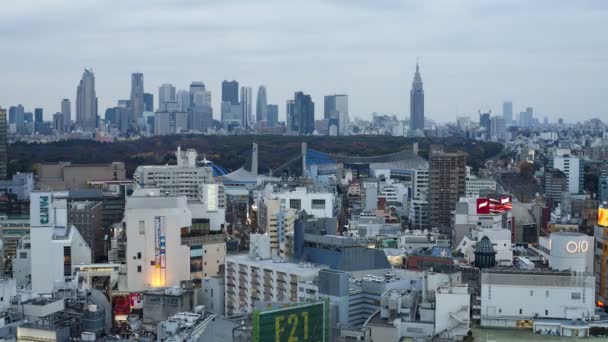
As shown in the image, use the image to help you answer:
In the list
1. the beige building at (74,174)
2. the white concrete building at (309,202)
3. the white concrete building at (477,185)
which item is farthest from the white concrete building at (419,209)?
the beige building at (74,174)

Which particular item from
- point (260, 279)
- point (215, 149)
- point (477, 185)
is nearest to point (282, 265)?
point (260, 279)

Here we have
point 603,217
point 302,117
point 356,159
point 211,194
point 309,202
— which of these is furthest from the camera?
point 302,117

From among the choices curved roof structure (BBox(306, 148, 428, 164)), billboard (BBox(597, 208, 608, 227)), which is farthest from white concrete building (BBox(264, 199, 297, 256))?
curved roof structure (BBox(306, 148, 428, 164))

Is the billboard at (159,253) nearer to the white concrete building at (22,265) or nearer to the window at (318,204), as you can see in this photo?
the white concrete building at (22,265)

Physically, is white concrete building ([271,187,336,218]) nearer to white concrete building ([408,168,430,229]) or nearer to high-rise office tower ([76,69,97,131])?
white concrete building ([408,168,430,229])

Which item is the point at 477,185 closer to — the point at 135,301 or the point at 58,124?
the point at 135,301

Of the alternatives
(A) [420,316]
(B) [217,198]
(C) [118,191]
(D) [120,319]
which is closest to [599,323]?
(A) [420,316]
